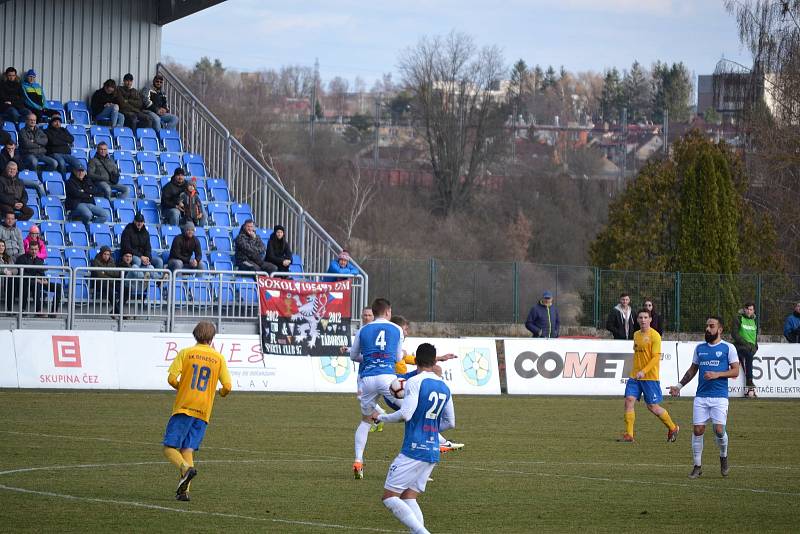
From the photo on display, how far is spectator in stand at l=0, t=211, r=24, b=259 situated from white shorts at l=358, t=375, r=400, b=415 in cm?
1274

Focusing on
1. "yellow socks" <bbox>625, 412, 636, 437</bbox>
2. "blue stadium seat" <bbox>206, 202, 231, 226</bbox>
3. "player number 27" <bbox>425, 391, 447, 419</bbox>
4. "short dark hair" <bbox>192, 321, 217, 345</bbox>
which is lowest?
"yellow socks" <bbox>625, 412, 636, 437</bbox>

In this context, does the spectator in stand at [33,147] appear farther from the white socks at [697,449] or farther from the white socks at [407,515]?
the white socks at [407,515]

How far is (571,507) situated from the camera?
12375mm

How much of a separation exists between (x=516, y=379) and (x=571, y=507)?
15.5 metres

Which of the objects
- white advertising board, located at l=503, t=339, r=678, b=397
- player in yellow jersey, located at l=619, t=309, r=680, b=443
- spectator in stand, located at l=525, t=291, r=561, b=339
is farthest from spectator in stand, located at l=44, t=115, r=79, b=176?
player in yellow jersey, located at l=619, t=309, r=680, b=443

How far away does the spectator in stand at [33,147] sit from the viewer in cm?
2839

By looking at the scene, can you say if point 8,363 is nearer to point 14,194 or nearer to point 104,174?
point 14,194

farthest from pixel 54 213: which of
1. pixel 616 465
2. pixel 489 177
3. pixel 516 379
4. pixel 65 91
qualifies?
pixel 489 177

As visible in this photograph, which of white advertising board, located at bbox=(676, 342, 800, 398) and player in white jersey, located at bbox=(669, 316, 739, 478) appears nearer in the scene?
player in white jersey, located at bbox=(669, 316, 739, 478)

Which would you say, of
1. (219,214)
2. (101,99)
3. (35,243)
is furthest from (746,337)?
(101,99)

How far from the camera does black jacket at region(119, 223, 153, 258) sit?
85.3ft

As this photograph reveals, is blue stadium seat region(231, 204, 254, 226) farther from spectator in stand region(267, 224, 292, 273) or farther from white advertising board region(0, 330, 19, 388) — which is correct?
white advertising board region(0, 330, 19, 388)

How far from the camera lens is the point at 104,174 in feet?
94.3

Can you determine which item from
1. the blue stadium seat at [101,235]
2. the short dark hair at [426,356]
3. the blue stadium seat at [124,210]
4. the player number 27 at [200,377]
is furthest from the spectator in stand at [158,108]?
the short dark hair at [426,356]
